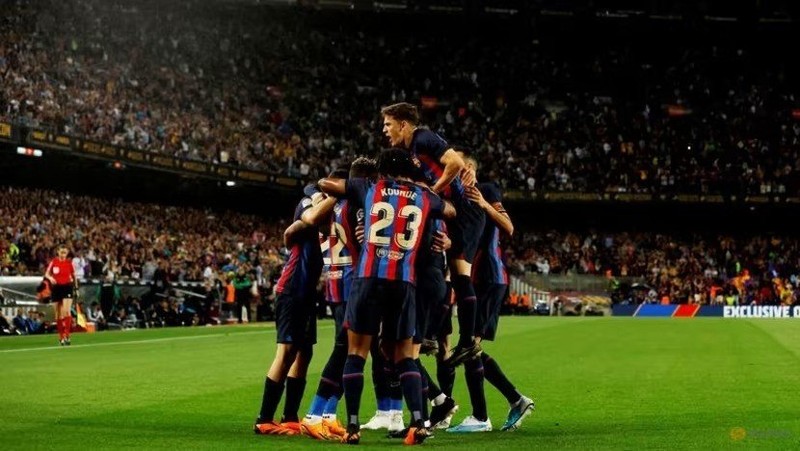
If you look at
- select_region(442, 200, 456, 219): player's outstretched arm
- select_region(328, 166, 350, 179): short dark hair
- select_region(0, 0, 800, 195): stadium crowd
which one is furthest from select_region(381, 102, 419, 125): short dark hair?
select_region(0, 0, 800, 195): stadium crowd

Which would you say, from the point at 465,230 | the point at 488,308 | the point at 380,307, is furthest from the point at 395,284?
the point at 488,308

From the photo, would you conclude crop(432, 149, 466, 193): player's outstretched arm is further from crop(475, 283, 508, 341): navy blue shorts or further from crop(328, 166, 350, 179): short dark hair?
crop(475, 283, 508, 341): navy blue shorts

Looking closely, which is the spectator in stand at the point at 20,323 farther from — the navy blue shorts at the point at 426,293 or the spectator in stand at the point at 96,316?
the navy blue shorts at the point at 426,293

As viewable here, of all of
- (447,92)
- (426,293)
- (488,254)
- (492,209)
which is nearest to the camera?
(426,293)

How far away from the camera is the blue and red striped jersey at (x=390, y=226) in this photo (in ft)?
26.4

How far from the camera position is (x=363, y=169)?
8609mm

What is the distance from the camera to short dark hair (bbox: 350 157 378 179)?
8.58m

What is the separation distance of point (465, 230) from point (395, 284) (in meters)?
1.50

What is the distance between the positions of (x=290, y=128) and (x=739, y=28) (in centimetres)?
2696

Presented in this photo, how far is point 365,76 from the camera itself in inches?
2282

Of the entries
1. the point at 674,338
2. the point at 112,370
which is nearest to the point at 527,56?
the point at 674,338

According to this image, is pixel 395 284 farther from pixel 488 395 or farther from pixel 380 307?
pixel 488 395

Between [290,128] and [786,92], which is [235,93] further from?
[786,92]

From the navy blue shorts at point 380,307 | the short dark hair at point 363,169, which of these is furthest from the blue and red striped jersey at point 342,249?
the navy blue shorts at point 380,307
